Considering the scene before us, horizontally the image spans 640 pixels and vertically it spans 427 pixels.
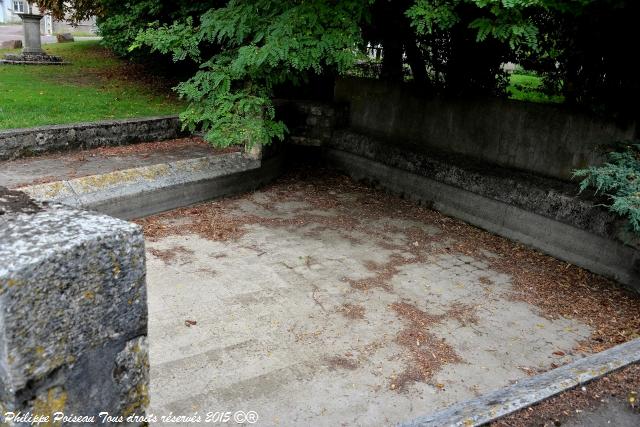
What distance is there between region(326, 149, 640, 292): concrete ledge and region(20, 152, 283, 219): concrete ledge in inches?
78.1

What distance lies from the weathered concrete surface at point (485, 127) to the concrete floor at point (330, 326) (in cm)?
164

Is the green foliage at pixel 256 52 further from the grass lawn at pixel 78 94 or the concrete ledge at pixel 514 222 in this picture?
the grass lawn at pixel 78 94

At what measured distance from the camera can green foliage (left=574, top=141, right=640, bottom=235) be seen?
18.2 feet

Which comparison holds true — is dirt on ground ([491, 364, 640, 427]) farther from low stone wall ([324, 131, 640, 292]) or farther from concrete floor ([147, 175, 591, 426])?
low stone wall ([324, 131, 640, 292])

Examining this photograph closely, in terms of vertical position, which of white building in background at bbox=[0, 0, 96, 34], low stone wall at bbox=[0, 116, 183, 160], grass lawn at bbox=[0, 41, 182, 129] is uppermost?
white building in background at bbox=[0, 0, 96, 34]

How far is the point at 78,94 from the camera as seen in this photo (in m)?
11.0

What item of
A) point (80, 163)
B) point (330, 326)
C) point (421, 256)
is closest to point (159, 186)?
point (80, 163)

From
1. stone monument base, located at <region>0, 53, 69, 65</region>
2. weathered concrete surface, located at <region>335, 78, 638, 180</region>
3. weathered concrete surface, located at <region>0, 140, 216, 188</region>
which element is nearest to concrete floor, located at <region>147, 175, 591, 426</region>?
weathered concrete surface, located at <region>0, 140, 216, 188</region>

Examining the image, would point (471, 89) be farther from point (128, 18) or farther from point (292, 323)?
point (128, 18)

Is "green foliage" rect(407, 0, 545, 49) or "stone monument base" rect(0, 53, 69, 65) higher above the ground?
"green foliage" rect(407, 0, 545, 49)

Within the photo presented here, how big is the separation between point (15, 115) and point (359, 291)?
21.1 ft

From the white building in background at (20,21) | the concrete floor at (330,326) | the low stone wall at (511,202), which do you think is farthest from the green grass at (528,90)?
the white building in background at (20,21)

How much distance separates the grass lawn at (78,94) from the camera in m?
9.08

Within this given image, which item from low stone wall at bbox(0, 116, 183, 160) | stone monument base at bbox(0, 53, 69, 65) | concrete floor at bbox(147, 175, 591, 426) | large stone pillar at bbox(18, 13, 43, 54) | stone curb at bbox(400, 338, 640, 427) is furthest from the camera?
large stone pillar at bbox(18, 13, 43, 54)
